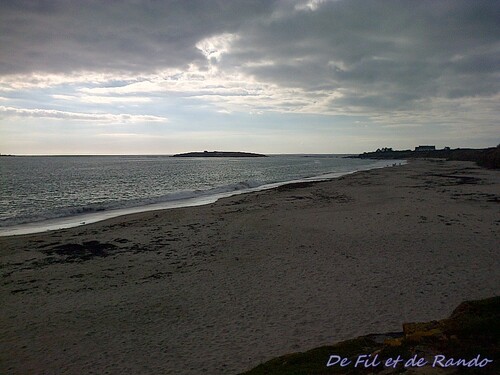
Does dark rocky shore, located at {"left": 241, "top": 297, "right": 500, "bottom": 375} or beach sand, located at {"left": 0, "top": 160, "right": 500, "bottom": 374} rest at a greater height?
dark rocky shore, located at {"left": 241, "top": 297, "right": 500, "bottom": 375}

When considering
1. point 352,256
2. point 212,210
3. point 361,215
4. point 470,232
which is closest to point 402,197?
point 361,215

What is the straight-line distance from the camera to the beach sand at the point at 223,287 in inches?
258

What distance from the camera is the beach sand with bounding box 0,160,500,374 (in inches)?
→ 258

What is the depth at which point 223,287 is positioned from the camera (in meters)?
9.48

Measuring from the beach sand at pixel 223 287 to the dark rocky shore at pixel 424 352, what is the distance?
1.36 m

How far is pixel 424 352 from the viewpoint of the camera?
4.11 m

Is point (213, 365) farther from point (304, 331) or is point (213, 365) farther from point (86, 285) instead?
point (86, 285)

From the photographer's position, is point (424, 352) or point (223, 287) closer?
point (424, 352)

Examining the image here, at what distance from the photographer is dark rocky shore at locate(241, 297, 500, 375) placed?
3.76 meters

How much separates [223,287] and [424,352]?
19.9 feet

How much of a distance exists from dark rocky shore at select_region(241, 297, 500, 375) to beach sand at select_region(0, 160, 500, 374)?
1.36 m

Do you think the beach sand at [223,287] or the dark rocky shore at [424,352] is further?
the beach sand at [223,287]

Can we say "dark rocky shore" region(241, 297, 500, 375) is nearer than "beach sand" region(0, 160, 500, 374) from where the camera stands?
Yes

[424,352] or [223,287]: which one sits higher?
[424,352]
